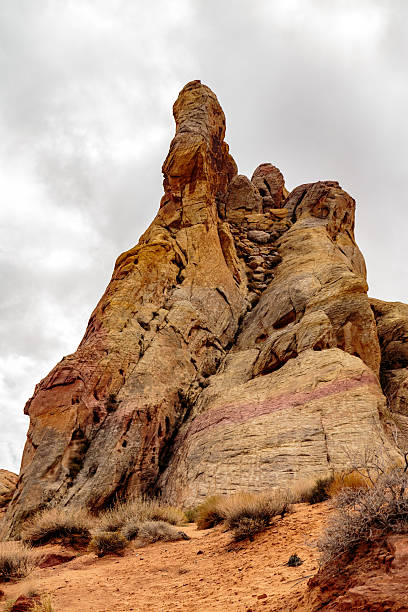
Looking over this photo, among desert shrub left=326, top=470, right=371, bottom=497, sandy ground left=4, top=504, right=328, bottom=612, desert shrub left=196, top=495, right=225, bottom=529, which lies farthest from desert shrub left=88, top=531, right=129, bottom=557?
desert shrub left=326, top=470, right=371, bottom=497

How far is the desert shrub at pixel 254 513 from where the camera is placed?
8.23 m

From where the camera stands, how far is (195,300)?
2531cm

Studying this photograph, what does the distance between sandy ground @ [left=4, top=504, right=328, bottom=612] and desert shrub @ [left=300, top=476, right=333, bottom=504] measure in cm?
42

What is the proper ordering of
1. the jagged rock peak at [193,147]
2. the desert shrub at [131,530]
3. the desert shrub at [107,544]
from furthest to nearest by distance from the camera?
the jagged rock peak at [193,147], the desert shrub at [131,530], the desert shrub at [107,544]

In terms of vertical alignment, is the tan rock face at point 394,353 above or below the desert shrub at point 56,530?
above

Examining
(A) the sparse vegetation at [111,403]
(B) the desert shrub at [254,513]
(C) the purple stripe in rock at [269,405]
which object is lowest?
(B) the desert shrub at [254,513]

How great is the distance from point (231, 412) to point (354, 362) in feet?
16.8

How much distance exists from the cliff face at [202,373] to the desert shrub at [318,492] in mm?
2647

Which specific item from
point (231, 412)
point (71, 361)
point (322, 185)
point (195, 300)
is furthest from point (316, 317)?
point (322, 185)

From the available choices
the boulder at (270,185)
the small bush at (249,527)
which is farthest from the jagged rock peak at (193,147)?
the small bush at (249,527)

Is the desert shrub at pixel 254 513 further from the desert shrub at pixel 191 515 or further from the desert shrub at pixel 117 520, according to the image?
the desert shrub at pixel 191 515

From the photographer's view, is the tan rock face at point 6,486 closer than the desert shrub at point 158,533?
No

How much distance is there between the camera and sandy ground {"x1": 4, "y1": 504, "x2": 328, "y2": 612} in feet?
18.2

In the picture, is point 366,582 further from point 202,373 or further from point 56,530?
point 202,373
